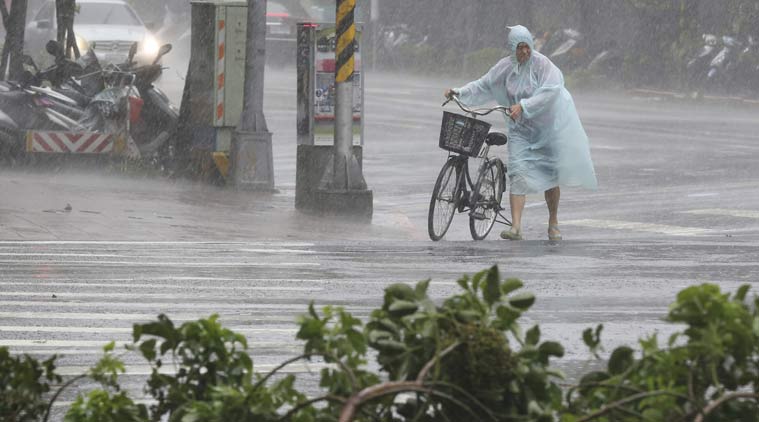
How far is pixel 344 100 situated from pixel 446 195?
189 centimetres

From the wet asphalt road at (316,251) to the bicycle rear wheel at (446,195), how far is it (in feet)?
0.86

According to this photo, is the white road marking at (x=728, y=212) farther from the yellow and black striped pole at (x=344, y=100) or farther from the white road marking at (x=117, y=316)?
the white road marking at (x=117, y=316)

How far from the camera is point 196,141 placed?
60.0 feet

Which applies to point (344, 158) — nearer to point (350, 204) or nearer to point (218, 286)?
point (350, 204)

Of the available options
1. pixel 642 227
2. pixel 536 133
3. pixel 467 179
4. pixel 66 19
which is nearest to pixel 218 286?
pixel 467 179

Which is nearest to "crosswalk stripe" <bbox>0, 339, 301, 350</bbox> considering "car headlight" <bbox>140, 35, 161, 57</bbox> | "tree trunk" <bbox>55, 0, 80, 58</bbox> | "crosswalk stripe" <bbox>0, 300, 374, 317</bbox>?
"crosswalk stripe" <bbox>0, 300, 374, 317</bbox>

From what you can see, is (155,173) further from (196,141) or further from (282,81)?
(282,81)

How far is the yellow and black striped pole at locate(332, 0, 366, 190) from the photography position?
48.8ft

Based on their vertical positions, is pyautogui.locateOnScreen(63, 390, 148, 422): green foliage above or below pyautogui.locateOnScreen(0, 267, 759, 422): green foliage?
below

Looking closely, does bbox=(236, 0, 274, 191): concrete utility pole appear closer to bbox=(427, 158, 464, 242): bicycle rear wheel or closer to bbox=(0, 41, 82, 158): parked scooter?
bbox=(0, 41, 82, 158): parked scooter

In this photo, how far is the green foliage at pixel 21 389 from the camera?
13.0 ft

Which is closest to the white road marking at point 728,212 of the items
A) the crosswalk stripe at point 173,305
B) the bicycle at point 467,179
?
the bicycle at point 467,179

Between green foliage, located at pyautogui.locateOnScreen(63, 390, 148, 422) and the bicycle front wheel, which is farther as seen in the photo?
the bicycle front wheel

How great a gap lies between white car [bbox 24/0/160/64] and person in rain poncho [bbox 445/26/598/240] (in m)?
19.9
